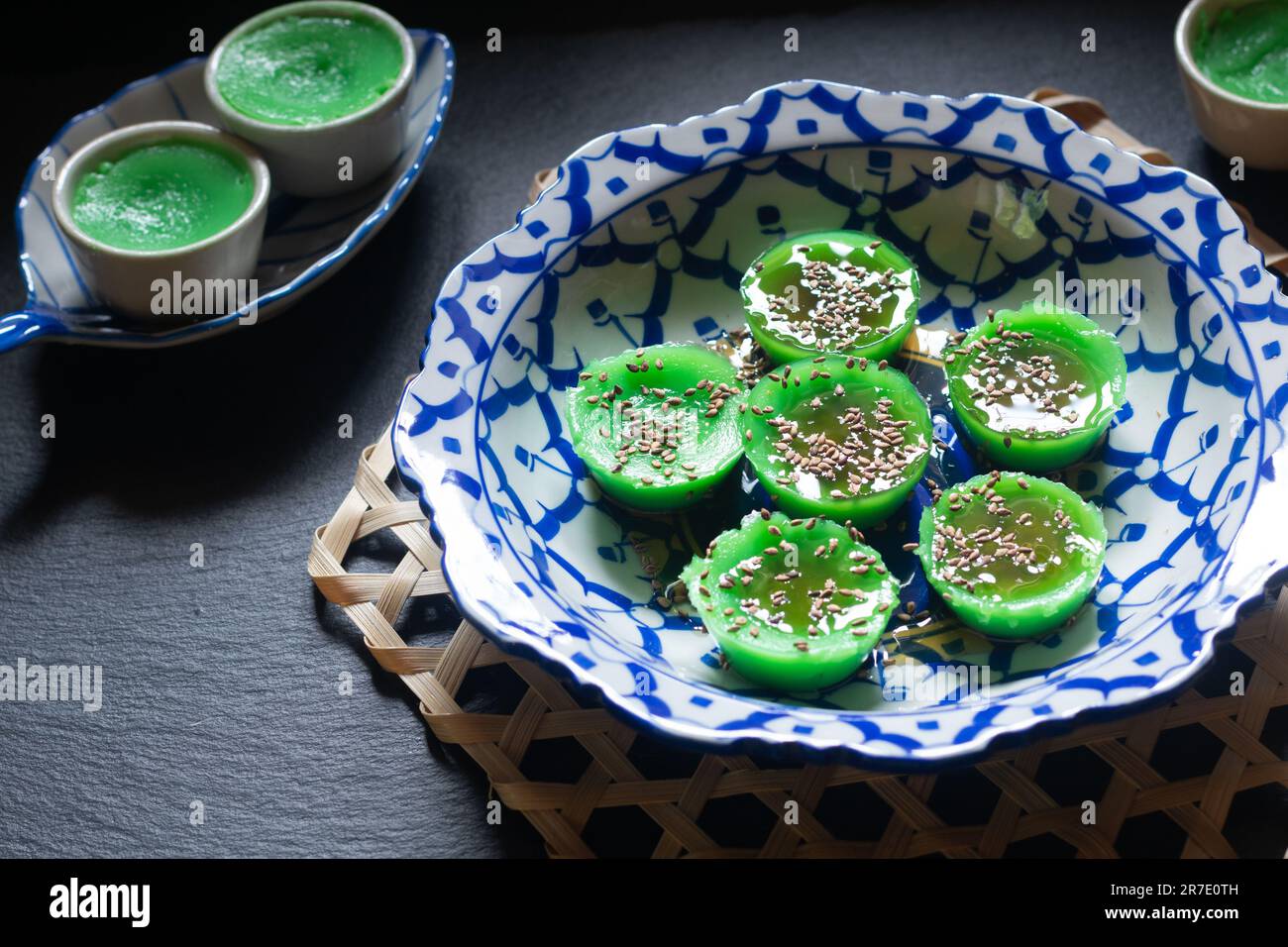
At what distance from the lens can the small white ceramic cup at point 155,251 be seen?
2.62 m

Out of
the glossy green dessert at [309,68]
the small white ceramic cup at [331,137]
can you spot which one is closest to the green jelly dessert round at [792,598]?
the small white ceramic cup at [331,137]

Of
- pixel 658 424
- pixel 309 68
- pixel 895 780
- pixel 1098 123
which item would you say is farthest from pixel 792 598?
pixel 309 68

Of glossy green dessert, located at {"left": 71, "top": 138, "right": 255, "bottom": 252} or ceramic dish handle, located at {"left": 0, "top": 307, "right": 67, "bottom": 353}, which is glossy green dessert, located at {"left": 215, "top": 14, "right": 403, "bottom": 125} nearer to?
glossy green dessert, located at {"left": 71, "top": 138, "right": 255, "bottom": 252}

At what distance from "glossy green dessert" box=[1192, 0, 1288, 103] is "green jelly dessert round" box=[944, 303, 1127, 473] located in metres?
0.88

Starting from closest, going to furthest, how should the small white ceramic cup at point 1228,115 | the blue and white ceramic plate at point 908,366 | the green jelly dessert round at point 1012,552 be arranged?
the blue and white ceramic plate at point 908,366 < the green jelly dessert round at point 1012,552 < the small white ceramic cup at point 1228,115

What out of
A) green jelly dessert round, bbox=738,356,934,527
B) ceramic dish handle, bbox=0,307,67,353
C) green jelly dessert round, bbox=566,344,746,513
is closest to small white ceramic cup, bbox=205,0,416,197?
ceramic dish handle, bbox=0,307,67,353

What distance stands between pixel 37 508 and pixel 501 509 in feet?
3.32

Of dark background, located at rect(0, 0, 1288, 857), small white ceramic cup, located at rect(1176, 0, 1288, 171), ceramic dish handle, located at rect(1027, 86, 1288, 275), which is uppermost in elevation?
small white ceramic cup, located at rect(1176, 0, 1288, 171)

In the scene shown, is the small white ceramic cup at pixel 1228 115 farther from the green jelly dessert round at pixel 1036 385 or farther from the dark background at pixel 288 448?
the green jelly dessert round at pixel 1036 385

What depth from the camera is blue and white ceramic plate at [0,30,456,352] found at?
8.78 ft

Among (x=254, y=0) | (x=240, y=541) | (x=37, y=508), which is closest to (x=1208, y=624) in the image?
(x=240, y=541)

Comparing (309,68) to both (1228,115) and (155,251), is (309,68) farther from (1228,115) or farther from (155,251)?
(1228,115)

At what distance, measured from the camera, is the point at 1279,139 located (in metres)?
2.78

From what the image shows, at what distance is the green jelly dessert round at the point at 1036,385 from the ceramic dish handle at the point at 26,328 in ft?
5.63
